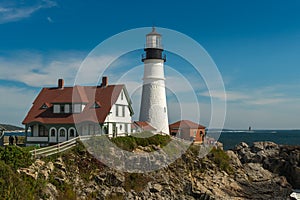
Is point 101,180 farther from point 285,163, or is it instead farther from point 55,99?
point 285,163

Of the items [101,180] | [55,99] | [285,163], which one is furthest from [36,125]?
[285,163]

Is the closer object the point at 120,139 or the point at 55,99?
the point at 120,139

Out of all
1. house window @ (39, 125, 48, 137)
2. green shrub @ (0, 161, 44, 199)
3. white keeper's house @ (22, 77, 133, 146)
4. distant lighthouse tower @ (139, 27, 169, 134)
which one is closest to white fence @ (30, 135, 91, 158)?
green shrub @ (0, 161, 44, 199)

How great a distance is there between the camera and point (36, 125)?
28484 millimetres

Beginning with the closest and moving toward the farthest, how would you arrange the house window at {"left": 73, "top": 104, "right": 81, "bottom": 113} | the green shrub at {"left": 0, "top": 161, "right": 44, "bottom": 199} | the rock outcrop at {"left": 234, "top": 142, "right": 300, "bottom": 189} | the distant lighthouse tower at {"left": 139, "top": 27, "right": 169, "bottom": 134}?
1. the green shrub at {"left": 0, "top": 161, "right": 44, "bottom": 199}
2. the house window at {"left": 73, "top": 104, "right": 81, "bottom": 113}
3. the rock outcrop at {"left": 234, "top": 142, "right": 300, "bottom": 189}
4. the distant lighthouse tower at {"left": 139, "top": 27, "right": 169, "bottom": 134}

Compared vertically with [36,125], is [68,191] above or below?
below

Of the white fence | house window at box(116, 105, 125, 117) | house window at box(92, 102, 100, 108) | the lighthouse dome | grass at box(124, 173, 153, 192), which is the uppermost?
the lighthouse dome

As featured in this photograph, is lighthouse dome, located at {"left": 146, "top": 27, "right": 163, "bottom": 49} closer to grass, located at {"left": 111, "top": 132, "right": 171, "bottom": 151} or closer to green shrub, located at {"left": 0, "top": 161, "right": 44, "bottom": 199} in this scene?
grass, located at {"left": 111, "top": 132, "right": 171, "bottom": 151}

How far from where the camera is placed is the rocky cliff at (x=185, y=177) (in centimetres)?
1959

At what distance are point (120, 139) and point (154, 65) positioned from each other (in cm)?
972

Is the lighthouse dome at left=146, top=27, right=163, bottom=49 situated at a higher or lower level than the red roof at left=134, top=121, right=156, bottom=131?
higher

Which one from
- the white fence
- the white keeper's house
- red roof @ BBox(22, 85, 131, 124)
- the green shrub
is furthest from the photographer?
red roof @ BBox(22, 85, 131, 124)

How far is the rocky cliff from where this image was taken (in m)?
19.6

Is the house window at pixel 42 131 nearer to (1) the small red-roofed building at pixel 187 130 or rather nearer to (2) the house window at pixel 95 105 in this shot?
(2) the house window at pixel 95 105
